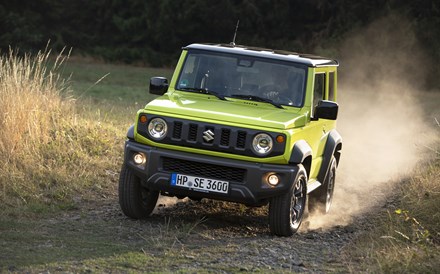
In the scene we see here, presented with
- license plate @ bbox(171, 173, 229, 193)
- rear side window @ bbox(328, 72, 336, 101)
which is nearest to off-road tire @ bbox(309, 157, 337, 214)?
rear side window @ bbox(328, 72, 336, 101)

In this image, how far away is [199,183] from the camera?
8.48 meters

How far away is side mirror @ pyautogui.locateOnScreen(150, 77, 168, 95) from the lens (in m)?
9.41

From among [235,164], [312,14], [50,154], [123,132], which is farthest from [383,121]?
[312,14]

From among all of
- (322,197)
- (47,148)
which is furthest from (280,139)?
(47,148)

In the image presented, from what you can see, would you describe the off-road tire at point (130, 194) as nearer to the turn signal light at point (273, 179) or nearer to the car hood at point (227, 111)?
the car hood at point (227, 111)

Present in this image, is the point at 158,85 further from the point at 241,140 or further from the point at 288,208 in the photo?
the point at 288,208

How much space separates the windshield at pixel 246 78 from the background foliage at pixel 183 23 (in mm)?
24482

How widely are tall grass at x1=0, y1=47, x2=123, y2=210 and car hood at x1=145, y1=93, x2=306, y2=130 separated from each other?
1.93m

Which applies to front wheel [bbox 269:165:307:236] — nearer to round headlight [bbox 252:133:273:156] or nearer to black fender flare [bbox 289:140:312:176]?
black fender flare [bbox 289:140:312:176]

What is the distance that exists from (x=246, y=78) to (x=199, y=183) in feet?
4.96

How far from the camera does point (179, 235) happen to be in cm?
841

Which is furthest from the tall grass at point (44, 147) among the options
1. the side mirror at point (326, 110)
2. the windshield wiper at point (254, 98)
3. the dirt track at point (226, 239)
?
the side mirror at point (326, 110)

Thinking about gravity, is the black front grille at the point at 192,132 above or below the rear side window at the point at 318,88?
below

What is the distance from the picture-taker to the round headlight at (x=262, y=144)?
8.39 meters
